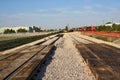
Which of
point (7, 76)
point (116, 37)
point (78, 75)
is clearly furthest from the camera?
point (116, 37)

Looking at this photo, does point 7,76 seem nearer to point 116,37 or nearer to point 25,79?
point 25,79

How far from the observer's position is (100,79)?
346 inches

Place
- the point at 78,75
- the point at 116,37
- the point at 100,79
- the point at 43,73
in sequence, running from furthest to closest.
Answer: the point at 116,37 < the point at 43,73 < the point at 78,75 < the point at 100,79

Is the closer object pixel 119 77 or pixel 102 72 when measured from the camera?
pixel 119 77

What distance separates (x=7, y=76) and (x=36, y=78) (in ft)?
4.06

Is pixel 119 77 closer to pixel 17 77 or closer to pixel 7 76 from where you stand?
pixel 17 77

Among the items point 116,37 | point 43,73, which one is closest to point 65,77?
point 43,73

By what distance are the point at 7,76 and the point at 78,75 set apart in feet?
10.4

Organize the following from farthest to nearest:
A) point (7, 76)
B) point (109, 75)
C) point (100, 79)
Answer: point (7, 76) → point (109, 75) → point (100, 79)

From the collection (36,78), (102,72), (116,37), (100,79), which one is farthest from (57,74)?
(116,37)

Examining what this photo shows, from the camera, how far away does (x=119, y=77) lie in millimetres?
9070

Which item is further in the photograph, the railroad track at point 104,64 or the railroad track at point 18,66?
the railroad track at point 18,66

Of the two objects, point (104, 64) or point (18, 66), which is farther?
point (18, 66)

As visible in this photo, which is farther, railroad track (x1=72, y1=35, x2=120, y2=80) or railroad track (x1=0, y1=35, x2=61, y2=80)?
railroad track (x1=0, y1=35, x2=61, y2=80)
